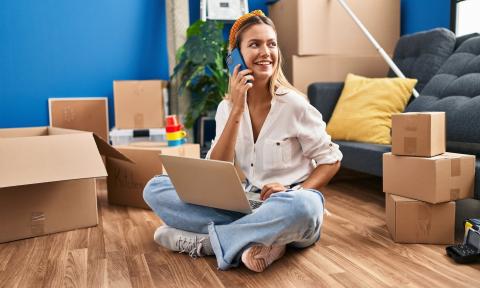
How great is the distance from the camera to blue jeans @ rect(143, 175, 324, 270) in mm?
1329

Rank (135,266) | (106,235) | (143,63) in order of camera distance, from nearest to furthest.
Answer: (135,266) → (106,235) → (143,63)

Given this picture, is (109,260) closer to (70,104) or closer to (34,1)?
(70,104)

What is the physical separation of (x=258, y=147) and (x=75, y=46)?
231 cm

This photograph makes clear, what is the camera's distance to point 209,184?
1.39m

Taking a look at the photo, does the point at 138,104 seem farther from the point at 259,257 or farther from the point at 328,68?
the point at 259,257

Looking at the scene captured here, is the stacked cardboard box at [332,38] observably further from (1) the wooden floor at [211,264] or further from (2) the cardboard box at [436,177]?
(2) the cardboard box at [436,177]

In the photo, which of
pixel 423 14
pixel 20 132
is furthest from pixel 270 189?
pixel 423 14

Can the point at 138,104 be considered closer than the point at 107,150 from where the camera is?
No

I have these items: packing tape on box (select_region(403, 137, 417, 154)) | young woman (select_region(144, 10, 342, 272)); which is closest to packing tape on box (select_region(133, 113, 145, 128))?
young woman (select_region(144, 10, 342, 272))

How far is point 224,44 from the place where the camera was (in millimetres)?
3373

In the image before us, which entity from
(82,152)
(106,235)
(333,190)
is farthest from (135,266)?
(333,190)

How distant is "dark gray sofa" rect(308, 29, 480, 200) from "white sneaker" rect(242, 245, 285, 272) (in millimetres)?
769

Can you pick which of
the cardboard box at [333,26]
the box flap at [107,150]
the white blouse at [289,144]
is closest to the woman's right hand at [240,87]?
the white blouse at [289,144]

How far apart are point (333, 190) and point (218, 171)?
59.5 inches
